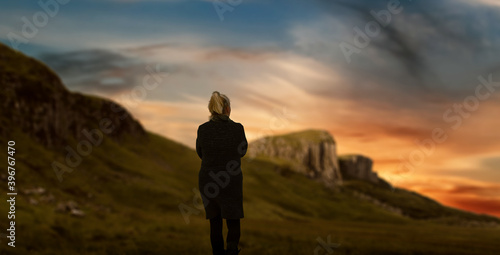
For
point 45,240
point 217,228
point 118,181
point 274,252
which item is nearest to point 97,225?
point 45,240

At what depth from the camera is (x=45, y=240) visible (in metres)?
36.3

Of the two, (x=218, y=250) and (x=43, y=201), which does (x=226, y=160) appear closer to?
(x=218, y=250)

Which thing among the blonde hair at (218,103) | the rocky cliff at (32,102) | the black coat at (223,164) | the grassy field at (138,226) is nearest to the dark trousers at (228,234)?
the black coat at (223,164)

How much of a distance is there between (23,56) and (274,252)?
185856 millimetres

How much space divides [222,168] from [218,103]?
1618 millimetres

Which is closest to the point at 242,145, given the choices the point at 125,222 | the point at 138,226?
the point at 138,226

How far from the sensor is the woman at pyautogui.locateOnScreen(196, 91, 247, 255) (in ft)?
34.3

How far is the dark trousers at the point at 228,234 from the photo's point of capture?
10.6 meters

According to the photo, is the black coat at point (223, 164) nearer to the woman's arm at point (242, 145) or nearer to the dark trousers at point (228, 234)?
the woman's arm at point (242, 145)

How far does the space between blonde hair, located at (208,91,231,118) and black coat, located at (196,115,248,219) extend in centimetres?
20

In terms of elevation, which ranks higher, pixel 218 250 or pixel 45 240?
pixel 218 250

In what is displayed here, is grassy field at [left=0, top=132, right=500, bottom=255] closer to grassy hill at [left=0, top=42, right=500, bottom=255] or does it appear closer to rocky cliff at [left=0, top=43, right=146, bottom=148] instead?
grassy hill at [left=0, top=42, right=500, bottom=255]

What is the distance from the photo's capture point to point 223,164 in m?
10.5

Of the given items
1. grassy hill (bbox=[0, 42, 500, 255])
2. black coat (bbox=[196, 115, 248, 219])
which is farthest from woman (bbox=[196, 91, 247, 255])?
grassy hill (bbox=[0, 42, 500, 255])
